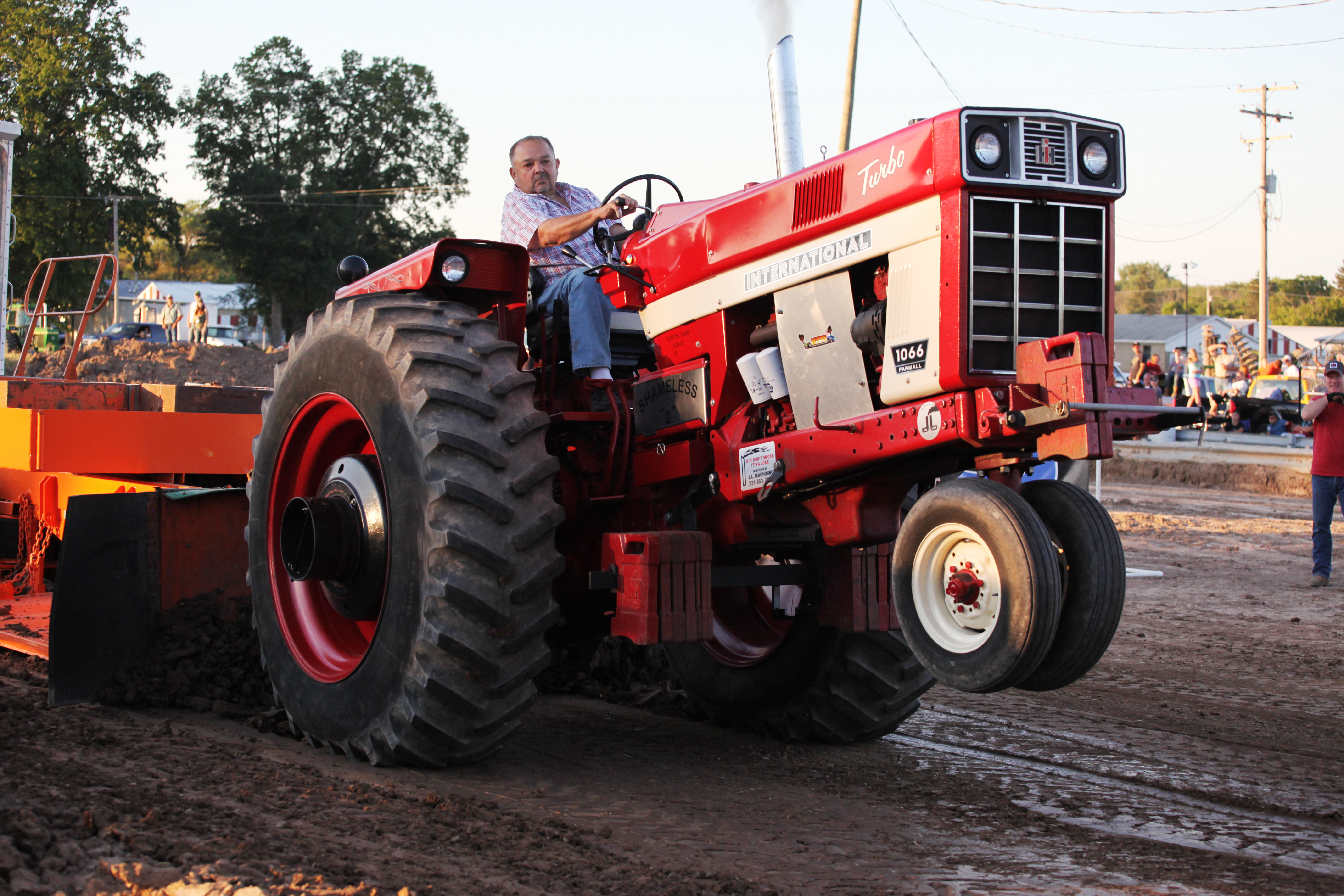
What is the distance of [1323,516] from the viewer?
412 inches

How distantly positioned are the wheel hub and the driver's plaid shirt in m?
1.20

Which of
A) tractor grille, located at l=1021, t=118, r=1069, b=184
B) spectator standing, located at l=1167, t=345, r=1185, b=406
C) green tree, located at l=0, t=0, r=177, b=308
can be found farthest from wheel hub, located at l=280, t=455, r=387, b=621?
green tree, located at l=0, t=0, r=177, b=308

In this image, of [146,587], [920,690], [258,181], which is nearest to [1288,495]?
[920,690]

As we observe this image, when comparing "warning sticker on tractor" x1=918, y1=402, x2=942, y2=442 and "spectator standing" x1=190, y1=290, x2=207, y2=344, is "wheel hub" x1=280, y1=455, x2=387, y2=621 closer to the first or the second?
"warning sticker on tractor" x1=918, y1=402, x2=942, y2=442

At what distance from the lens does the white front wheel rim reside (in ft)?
10.9

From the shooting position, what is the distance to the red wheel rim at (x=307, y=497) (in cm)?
453

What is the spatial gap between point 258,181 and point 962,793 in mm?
51642

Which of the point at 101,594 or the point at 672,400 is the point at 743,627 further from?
the point at 101,594

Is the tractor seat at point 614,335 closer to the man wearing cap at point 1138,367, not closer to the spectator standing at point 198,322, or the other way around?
the man wearing cap at point 1138,367

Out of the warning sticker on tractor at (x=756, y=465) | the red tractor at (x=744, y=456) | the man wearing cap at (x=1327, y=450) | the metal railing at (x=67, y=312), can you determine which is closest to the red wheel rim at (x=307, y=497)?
the red tractor at (x=744, y=456)

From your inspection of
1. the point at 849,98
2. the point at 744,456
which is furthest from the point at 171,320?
the point at 744,456

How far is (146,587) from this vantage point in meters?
5.04

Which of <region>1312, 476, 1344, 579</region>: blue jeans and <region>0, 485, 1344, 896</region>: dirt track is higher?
<region>1312, 476, 1344, 579</region>: blue jeans

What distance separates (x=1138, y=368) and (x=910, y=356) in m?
19.0
